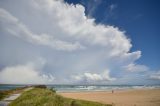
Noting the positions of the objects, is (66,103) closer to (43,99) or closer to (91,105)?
(43,99)

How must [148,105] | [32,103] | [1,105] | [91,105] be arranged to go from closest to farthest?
[32,103] < [91,105] < [1,105] < [148,105]

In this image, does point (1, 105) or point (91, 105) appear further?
point (1, 105)

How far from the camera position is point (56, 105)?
19.6 feet

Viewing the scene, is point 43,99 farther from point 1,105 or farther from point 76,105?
point 1,105

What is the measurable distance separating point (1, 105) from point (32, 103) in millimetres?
4931

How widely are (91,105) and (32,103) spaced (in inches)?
156

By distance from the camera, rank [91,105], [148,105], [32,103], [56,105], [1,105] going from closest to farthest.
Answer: [56,105], [32,103], [91,105], [1,105], [148,105]

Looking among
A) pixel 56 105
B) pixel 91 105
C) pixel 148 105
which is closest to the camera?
pixel 56 105

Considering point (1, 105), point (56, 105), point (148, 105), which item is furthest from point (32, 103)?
point (148, 105)

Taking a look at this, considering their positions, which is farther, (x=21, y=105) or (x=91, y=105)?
(x=91, y=105)

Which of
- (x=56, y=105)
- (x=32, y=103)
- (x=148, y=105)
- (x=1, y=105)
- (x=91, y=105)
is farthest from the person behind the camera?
(x=148, y=105)

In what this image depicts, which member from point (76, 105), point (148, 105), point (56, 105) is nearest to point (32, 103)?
point (56, 105)

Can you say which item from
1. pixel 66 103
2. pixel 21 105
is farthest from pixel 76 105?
pixel 21 105

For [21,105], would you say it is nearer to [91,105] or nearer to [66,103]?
[66,103]
